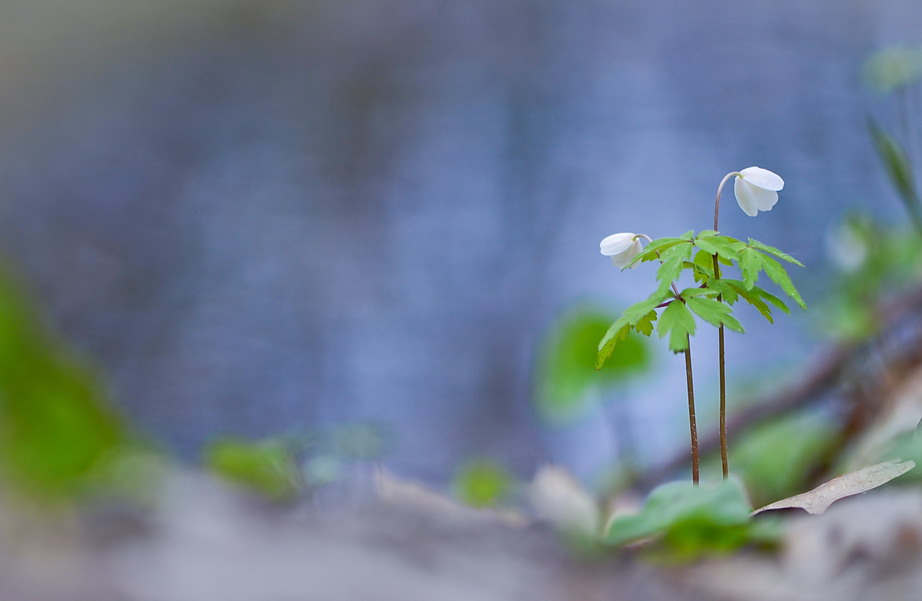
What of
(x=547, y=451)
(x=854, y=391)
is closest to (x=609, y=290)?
(x=547, y=451)

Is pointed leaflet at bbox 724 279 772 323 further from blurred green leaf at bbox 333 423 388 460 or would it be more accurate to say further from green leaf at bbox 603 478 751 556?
blurred green leaf at bbox 333 423 388 460

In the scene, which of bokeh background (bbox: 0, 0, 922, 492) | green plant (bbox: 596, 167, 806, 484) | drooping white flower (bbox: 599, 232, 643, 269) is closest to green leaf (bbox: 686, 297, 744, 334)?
green plant (bbox: 596, 167, 806, 484)

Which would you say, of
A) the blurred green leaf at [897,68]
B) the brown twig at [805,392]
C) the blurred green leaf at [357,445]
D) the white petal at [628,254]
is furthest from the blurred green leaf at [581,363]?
the blurred green leaf at [897,68]

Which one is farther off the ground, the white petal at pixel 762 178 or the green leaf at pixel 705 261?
the white petal at pixel 762 178

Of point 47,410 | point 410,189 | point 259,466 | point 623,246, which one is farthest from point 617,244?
point 410,189

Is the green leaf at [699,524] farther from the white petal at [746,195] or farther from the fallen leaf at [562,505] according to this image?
the white petal at [746,195]

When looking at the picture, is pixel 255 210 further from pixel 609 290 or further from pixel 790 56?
pixel 790 56
